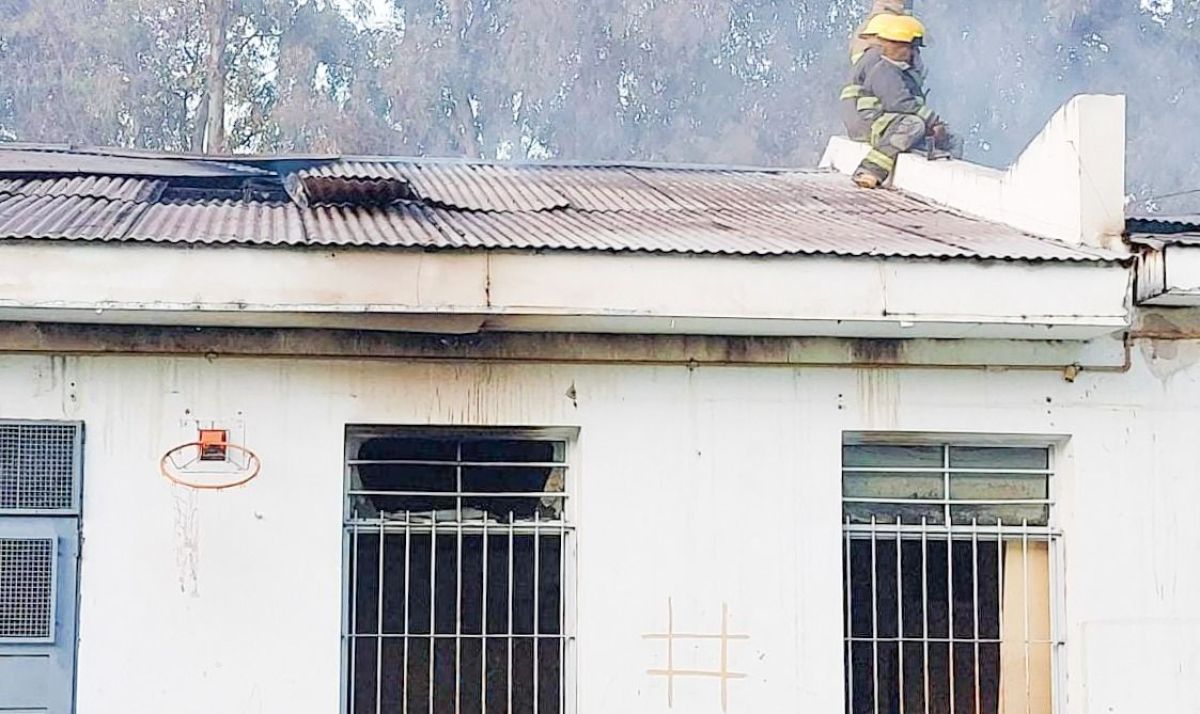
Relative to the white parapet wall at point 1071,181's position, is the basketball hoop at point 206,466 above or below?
below

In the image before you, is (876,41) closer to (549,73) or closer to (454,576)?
(454,576)

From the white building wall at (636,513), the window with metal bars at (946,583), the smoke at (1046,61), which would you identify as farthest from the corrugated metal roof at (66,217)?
the smoke at (1046,61)

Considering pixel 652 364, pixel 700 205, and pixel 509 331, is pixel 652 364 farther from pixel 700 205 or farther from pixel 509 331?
pixel 700 205

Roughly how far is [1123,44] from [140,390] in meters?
22.7

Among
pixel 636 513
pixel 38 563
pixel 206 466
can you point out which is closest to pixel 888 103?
pixel 636 513

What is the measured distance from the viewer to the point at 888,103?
10.1 m

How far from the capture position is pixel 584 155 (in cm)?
2611

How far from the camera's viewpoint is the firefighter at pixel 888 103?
9.70m

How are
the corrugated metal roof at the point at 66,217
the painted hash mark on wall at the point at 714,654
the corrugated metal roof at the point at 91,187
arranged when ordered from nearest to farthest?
the corrugated metal roof at the point at 66,217 < the painted hash mark on wall at the point at 714,654 < the corrugated metal roof at the point at 91,187

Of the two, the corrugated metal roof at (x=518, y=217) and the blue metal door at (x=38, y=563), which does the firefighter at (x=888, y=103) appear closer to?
the corrugated metal roof at (x=518, y=217)

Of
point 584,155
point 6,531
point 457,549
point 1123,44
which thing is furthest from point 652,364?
point 1123,44

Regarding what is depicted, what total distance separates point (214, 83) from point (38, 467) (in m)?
20.0

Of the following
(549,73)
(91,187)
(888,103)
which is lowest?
(91,187)

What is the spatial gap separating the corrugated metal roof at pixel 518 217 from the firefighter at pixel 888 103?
0.35 m
